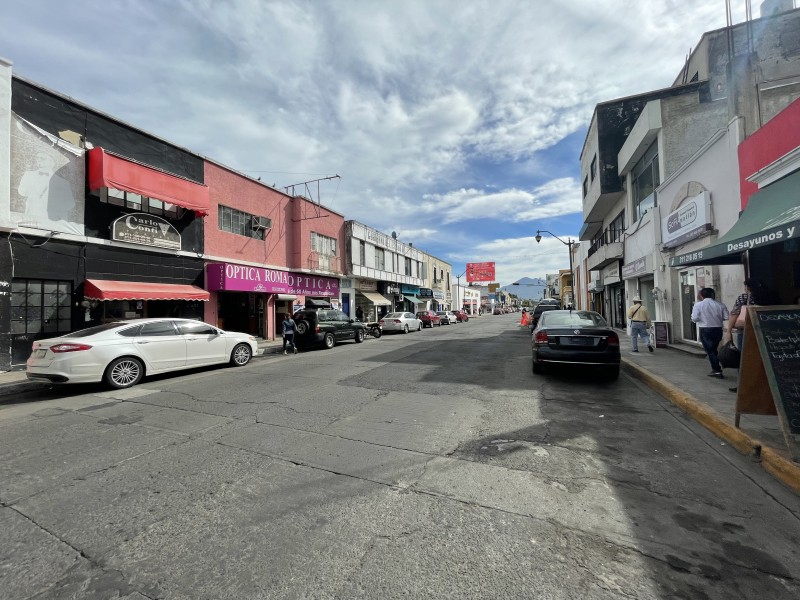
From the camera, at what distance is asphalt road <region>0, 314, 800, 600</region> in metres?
2.21

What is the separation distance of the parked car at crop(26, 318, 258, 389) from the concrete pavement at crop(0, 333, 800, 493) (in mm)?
1551

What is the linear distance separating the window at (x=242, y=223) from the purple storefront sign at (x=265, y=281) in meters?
1.79

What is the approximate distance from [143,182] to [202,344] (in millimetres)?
7143

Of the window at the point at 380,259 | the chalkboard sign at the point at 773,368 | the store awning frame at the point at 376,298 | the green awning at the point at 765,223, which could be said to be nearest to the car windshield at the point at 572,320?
the green awning at the point at 765,223

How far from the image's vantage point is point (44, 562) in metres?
2.38

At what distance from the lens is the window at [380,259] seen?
101ft

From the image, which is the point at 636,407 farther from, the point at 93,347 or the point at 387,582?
the point at 93,347

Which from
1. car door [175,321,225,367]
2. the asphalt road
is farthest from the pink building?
the asphalt road

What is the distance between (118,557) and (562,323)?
8.09 meters

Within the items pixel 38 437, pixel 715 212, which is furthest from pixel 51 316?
pixel 715 212

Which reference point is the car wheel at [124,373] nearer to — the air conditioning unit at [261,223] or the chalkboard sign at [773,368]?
the chalkboard sign at [773,368]

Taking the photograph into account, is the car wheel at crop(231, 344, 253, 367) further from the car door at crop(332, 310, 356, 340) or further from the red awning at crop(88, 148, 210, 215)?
the red awning at crop(88, 148, 210, 215)

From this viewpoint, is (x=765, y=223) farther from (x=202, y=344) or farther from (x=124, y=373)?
(x=124, y=373)

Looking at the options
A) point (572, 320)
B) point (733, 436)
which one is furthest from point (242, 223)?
point (733, 436)
